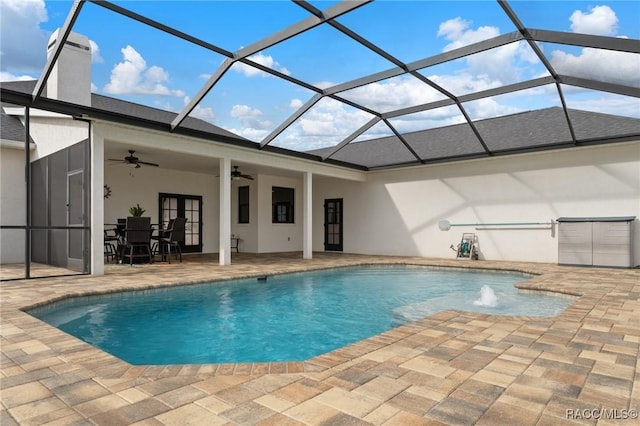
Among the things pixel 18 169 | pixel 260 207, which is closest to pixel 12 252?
pixel 18 169

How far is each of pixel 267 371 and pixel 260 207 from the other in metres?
10.5

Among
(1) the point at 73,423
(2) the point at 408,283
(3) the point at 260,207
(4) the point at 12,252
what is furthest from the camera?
(3) the point at 260,207

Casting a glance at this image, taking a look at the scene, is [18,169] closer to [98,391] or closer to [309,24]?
[309,24]

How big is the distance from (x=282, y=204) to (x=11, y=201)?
24.0ft

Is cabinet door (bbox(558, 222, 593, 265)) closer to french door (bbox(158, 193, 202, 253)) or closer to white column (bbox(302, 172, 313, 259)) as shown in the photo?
white column (bbox(302, 172, 313, 259))

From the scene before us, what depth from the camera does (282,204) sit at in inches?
529

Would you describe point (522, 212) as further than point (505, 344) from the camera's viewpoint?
Yes

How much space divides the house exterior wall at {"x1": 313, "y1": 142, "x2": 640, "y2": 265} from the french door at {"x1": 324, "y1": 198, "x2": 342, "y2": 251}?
30 cm

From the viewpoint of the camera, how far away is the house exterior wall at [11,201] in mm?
8664

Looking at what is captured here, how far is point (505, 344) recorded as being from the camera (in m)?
2.80

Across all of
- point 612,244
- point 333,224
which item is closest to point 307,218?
point 333,224

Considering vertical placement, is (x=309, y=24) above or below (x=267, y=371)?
above

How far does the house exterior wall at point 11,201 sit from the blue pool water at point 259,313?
558 cm

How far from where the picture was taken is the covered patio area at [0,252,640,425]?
1.74 meters
